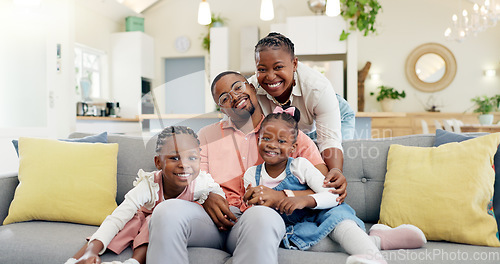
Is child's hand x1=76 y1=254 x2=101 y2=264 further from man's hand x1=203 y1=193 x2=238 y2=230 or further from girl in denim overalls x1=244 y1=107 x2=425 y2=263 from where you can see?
girl in denim overalls x1=244 y1=107 x2=425 y2=263

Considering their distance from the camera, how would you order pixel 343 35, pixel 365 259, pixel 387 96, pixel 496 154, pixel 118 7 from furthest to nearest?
pixel 387 96
pixel 118 7
pixel 343 35
pixel 496 154
pixel 365 259

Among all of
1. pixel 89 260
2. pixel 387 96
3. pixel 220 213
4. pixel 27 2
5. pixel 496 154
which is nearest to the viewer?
pixel 89 260

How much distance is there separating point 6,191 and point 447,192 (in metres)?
1.88

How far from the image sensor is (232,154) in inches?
59.9

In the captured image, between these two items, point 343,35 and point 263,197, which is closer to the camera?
point 263,197

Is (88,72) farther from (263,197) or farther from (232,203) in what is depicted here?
(263,197)

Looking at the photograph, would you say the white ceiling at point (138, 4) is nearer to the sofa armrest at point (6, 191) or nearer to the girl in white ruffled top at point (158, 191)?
the sofa armrest at point (6, 191)

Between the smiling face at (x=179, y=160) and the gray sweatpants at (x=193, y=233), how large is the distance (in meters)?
0.12

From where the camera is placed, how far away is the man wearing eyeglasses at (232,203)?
110 cm

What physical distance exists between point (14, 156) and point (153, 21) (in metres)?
4.49

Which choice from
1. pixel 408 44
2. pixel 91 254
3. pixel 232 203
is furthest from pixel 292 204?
pixel 408 44

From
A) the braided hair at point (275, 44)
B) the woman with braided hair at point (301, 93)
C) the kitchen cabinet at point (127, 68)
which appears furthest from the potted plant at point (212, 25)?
the braided hair at point (275, 44)

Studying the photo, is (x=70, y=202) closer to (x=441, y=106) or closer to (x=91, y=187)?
(x=91, y=187)

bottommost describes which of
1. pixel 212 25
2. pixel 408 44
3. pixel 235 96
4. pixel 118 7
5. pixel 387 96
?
pixel 235 96
